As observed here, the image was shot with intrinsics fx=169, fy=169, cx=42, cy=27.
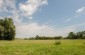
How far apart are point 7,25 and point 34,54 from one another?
6638 cm

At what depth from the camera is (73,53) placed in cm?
2458

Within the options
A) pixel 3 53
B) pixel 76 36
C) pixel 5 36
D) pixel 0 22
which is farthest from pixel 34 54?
pixel 76 36

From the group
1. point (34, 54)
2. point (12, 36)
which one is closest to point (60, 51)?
point (34, 54)

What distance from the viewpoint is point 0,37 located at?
82.8 metres

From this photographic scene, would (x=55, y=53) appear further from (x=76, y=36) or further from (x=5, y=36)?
(x=76, y=36)

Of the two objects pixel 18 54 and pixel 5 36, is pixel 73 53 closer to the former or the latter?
pixel 18 54

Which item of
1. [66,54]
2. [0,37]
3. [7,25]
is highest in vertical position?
[7,25]

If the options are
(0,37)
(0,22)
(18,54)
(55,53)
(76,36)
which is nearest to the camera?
(18,54)

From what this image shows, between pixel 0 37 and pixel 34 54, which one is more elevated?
pixel 0 37

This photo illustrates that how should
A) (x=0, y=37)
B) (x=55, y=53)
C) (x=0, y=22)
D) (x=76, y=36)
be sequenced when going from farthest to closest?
(x=76, y=36) < (x=0, y=22) < (x=0, y=37) < (x=55, y=53)

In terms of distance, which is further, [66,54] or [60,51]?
[60,51]

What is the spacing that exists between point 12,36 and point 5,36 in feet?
11.3

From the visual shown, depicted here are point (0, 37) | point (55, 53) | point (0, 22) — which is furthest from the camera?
point (0, 22)

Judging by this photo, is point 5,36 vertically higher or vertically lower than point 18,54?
higher
